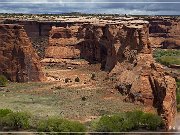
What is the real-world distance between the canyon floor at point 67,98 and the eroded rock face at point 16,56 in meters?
1.42

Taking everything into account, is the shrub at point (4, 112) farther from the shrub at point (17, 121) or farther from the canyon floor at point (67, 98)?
the canyon floor at point (67, 98)

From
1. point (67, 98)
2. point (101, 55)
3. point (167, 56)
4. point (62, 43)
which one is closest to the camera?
point (67, 98)

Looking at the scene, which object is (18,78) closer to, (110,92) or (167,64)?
(110,92)

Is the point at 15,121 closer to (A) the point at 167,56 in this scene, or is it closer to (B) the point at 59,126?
(B) the point at 59,126

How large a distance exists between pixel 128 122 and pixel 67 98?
11.8 m

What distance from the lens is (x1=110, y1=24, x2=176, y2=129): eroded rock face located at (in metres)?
44.4

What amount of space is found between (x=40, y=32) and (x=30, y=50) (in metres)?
31.3

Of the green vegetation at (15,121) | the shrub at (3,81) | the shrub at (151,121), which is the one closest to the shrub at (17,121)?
the green vegetation at (15,121)

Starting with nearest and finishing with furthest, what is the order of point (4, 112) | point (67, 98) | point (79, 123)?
1. point (79, 123)
2. point (4, 112)
3. point (67, 98)

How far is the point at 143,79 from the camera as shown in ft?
158

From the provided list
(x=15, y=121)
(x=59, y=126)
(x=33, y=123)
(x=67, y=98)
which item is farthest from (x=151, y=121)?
(x=67, y=98)

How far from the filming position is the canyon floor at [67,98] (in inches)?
1768

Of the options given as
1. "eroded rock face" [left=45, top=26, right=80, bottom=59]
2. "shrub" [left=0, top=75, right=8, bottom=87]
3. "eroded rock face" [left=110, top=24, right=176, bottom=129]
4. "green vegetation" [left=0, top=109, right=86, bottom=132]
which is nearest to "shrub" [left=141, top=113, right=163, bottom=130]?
"eroded rock face" [left=110, top=24, right=176, bottom=129]

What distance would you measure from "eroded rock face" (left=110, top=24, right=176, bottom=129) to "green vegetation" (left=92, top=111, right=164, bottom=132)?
1.93 meters
